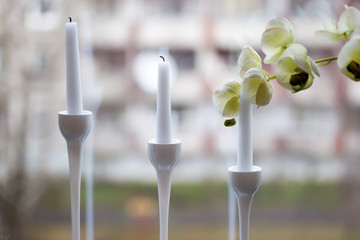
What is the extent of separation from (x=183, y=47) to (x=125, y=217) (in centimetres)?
68

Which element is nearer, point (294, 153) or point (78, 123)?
point (78, 123)

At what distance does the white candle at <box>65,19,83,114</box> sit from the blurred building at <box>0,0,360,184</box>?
118cm

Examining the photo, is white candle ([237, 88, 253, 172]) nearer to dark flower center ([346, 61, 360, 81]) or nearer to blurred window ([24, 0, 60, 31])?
dark flower center ([346, 61, 360, 81])

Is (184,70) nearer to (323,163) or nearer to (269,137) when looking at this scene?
(269,137)

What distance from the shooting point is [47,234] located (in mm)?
2006

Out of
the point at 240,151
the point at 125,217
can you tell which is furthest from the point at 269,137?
the point at 240,151

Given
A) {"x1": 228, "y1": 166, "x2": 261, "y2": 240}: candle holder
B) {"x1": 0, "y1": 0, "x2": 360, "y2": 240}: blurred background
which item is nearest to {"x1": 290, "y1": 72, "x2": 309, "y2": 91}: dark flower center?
{"x1": 228, "y1": 166, "x2": 261, "y2": 240}: candle holder

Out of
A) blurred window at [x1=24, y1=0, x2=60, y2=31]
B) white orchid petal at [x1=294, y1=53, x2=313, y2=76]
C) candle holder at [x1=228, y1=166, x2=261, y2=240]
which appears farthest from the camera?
blurred window at [x1=24, y1=0, x2=60, y2=31]

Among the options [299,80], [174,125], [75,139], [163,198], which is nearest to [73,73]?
[75,139]

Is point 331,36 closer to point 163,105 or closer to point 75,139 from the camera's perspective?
point 163,105

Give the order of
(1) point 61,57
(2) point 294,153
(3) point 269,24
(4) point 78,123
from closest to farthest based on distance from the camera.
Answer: (3) point 269,24 → (4) point 78,123 → (1) point 61,57 → (2) point 294,153

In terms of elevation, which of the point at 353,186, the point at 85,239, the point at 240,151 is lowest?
the point at 85,239

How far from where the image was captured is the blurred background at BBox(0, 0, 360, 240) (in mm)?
1878

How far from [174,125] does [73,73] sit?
1216mm
